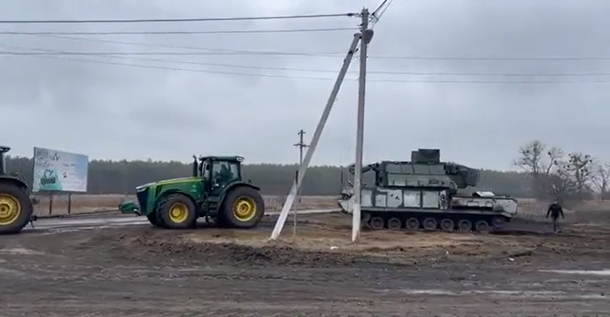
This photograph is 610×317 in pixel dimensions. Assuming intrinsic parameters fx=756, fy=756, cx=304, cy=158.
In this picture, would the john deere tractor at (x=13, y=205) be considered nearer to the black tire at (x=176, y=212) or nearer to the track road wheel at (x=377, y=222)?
the black tire at (x=176, y=212)

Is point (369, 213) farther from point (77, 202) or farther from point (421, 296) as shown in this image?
point (77, 202)

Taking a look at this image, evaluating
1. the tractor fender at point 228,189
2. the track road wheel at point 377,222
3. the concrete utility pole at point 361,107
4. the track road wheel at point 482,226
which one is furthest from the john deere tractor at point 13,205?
the track road wheel at point 482,226

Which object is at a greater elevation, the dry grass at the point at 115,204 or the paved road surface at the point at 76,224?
the dry grass at the point at 115,204

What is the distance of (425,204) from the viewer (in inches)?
1326

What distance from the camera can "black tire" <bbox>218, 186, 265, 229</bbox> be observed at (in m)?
25.1

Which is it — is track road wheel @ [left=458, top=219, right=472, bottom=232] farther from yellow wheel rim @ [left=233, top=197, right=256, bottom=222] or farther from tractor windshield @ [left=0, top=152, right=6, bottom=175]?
tractor windshield @ [left=0, top=152, right=6, bottom=175]

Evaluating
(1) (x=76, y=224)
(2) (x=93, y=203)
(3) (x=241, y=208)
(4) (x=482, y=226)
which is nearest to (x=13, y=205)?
(1) (x=76, y=224)

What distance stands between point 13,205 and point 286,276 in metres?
11.2

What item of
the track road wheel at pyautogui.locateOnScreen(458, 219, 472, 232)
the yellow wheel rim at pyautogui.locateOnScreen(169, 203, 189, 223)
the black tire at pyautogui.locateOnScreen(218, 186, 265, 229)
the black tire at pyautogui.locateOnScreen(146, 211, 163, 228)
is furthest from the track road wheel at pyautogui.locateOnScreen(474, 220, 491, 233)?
the black tire at pyautogui.locateOnScreen(146, 211, 163, 228)

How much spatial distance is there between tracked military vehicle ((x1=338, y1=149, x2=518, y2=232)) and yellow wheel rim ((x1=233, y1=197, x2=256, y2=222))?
9090 mm

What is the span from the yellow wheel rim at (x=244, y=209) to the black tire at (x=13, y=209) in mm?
6562

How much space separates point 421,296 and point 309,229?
14.5m

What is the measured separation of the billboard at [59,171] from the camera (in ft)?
120

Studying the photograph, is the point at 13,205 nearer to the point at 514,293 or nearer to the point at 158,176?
the point at 514,293
